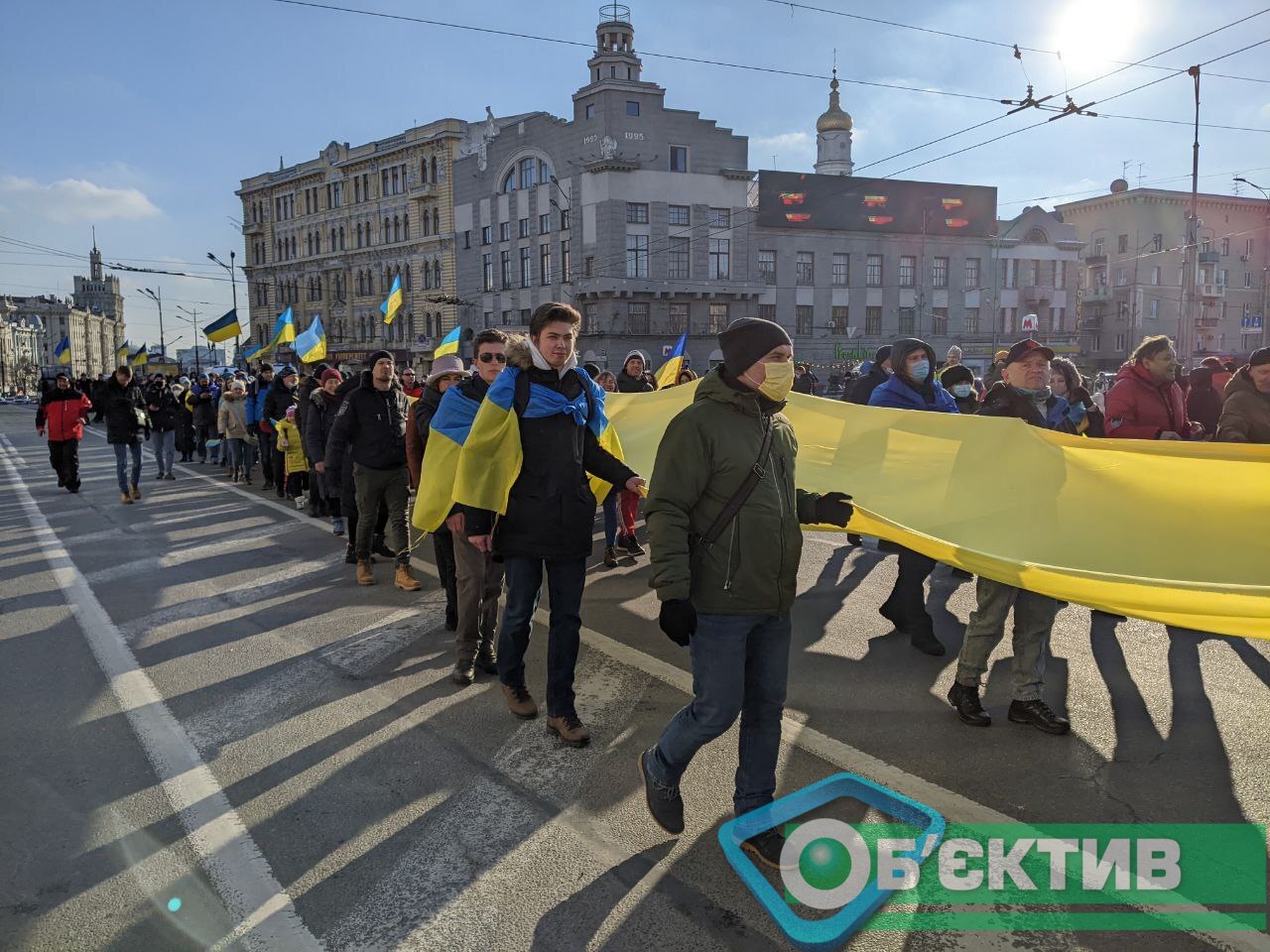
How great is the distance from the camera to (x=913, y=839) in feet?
11.7

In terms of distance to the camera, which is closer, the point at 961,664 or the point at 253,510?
the point at 961,664

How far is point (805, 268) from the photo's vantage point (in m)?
57.1

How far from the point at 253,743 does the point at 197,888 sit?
134 cm

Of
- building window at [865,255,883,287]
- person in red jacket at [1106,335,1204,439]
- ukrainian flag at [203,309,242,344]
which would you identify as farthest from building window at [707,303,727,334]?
person in red jacket at [1106,335,1204,439]

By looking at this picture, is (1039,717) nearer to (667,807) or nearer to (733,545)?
(667,807)

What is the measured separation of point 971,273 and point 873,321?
9363 mm

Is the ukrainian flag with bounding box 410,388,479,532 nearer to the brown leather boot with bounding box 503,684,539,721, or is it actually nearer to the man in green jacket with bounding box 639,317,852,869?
the brown leather boot with bounding box 503,684,539,721

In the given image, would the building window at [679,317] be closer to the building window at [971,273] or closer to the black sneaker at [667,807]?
the building window at [971,273]

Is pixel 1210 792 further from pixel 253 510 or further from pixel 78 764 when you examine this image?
pixel 253 510

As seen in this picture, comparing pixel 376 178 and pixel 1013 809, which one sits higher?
pixel 376 178

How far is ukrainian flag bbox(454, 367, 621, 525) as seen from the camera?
14.7 feet

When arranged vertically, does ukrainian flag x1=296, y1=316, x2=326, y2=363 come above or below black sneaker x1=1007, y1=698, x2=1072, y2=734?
above

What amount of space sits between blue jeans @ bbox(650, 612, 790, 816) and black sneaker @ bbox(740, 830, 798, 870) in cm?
13

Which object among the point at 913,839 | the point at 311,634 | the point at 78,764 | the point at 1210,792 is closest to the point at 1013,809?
the point at 913,839
